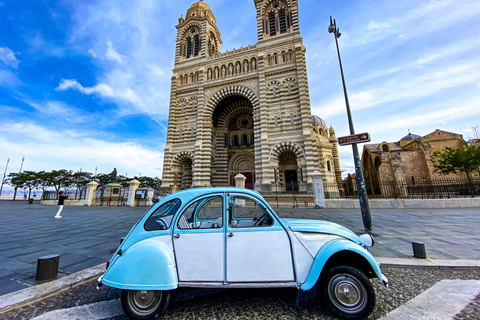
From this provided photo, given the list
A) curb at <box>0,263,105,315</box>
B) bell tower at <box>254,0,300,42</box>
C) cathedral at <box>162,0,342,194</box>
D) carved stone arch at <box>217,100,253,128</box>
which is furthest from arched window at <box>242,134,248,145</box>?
curb at <box>0,263,105,315</box>

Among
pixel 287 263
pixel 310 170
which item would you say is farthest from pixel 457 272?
pixel 310 170

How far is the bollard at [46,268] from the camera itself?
2.54 m

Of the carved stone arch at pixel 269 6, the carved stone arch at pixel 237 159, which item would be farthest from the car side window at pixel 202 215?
the carved stone arch at pixel 269 6

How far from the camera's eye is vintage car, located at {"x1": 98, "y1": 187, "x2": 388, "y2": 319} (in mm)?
1836

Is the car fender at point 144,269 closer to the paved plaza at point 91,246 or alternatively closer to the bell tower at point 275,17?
the paved plaza at point 91,246

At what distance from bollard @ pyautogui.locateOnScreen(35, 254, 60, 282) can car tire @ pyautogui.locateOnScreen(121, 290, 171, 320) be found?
1.67 m

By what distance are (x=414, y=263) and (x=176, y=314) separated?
3763mm

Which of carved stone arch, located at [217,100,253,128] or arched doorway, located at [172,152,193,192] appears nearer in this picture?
arched doorway, located at [172,152,193,192]

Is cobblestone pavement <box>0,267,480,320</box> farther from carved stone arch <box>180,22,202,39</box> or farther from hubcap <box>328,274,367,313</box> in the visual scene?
carved stone arch <box>180,22,202,39</box>

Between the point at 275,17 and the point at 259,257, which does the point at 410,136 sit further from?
the point at 259,257

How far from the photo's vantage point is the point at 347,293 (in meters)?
1.86

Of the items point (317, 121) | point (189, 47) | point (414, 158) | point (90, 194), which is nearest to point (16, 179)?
point (90, 194)

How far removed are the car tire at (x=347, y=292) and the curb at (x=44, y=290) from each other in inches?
128

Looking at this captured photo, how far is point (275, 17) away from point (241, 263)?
23.6 metres
